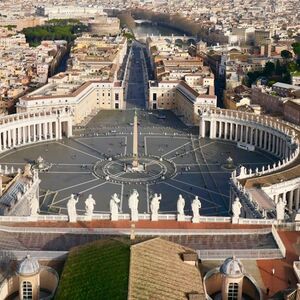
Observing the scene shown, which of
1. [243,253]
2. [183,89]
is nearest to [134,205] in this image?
[243,253]

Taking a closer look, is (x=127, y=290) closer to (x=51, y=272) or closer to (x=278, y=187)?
(x=51, y=272)

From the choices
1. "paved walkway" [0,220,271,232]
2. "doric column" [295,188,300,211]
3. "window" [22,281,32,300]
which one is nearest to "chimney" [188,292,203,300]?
"window" [22,281,32,300]

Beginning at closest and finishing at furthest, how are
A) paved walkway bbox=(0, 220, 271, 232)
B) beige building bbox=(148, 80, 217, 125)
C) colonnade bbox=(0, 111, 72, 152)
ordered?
1. paved walkway bbox=(0, 220, 271, 232)
2. colonnade bbox=(0, 111, 72, 152)
3. beige building bbox=(148, 80, 217, 125)

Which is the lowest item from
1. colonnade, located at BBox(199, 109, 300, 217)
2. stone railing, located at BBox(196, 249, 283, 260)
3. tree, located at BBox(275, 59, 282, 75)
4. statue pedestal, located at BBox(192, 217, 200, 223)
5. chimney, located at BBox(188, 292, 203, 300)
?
colonnade, located at BBox(199, 109, 300, 217)

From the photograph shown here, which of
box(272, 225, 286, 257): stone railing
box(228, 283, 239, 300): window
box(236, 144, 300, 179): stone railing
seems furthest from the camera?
box(236, 144, 300, 179): stone railing

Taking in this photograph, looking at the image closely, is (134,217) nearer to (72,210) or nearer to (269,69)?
(72,210)

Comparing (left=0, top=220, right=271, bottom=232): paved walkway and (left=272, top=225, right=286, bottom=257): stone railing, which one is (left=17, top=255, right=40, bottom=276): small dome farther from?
(left=272, top=225, right=286, bottom=257): stone railing

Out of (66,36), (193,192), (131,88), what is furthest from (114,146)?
(66,36)
